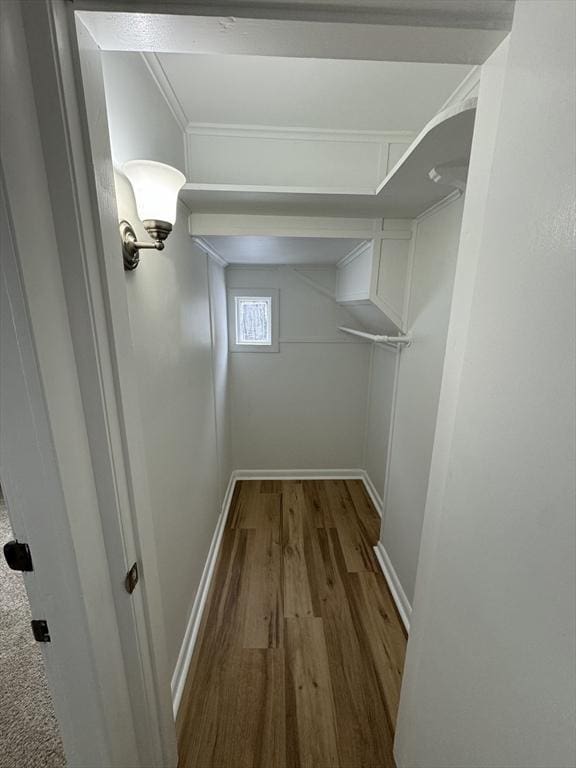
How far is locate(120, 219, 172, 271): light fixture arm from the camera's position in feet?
2.56

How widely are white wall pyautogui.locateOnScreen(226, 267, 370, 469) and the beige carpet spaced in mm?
1763

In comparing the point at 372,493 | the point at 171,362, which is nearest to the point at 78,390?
the point at 171,362

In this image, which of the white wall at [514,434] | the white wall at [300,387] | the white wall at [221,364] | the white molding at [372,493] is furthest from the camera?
the white wall at [300,387]

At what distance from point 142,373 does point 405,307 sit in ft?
Result: 4.52

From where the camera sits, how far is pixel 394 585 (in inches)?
69.7

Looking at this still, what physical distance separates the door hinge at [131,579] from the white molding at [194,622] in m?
0.84

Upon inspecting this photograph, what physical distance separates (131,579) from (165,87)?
5.38 ft

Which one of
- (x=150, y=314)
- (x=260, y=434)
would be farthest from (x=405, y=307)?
(x=260, y=434)

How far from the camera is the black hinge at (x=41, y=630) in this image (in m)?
0.63

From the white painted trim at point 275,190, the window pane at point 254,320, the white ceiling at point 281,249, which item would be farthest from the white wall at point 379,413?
the white painted trim at point 275,190

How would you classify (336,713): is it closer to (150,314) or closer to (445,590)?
(445,590)

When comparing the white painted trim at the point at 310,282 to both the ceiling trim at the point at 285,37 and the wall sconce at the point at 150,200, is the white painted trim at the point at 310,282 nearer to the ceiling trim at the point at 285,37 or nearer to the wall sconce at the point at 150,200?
the wall sconce at the point at 150,200

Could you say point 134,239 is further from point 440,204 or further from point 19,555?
point 440,204

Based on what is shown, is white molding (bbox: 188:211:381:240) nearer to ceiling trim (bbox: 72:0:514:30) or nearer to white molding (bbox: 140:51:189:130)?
white molding (bbox: 140:51:189:130)
